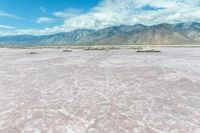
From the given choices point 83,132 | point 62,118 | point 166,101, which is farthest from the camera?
point 166,101

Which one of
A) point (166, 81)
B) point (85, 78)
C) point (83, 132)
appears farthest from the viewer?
point (85, 78)

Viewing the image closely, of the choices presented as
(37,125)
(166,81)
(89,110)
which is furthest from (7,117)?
(166,81)

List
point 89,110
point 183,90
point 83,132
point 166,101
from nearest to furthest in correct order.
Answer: point 83,132 < point 89,110 < point 166,101 < point 183,90

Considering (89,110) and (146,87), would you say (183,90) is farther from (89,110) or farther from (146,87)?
(89,110)

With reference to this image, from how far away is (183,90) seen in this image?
36.1 ft

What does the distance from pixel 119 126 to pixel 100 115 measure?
1124mm

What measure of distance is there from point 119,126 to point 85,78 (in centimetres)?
801

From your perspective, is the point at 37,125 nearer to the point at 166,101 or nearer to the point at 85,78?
the point at 166,101

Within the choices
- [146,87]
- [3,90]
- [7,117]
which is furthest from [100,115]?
[3,90]

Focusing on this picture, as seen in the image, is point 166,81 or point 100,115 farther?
point 166,81

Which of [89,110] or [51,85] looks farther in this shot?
[51,85]

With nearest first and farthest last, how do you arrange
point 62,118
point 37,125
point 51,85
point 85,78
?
point 37,125 < point 62,118 < point 51,85 < point 85,78

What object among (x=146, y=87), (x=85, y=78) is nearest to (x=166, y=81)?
(x=146, y=87)

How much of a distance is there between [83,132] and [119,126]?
1.15 m
